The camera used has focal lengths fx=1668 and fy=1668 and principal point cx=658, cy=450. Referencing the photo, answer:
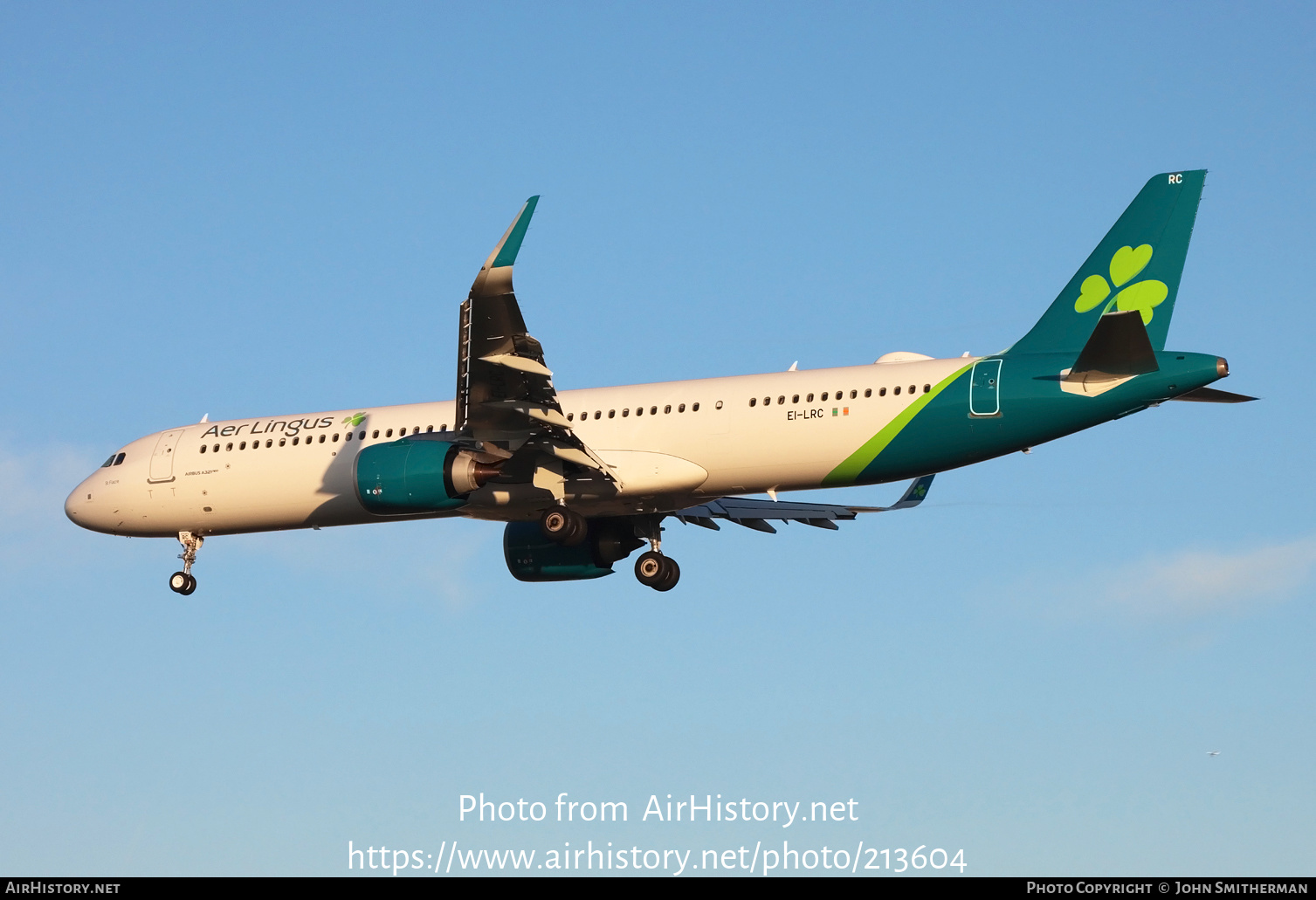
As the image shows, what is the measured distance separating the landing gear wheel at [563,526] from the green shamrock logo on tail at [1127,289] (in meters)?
9.70

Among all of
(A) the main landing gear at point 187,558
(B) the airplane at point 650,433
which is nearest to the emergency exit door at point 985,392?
(B) the airplane at point 650,433

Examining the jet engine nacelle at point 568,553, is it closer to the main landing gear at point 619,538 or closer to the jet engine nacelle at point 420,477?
the main landing gear at point 619,538

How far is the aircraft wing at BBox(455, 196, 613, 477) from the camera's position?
25.9 metres

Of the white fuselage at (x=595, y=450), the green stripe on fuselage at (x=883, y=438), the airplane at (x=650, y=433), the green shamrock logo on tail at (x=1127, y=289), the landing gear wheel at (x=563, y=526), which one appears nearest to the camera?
the airplane at (x=650, y=433)

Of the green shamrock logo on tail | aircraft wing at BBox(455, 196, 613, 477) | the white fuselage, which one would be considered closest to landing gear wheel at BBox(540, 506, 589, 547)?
the white fuselage

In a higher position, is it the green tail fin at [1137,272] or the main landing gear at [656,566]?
the green tail fin at [1137,272]

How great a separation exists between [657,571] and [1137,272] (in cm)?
1088

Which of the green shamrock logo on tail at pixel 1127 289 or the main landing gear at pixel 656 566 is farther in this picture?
the main landing gear at pixel 656 566

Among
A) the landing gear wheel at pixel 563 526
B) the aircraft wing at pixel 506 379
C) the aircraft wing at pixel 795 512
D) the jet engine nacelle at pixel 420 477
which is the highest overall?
the aircraft wing at pixel 795 512

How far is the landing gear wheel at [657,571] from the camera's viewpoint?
33125 mm

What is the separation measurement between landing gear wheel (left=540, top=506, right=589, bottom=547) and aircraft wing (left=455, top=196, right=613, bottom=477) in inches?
41.8

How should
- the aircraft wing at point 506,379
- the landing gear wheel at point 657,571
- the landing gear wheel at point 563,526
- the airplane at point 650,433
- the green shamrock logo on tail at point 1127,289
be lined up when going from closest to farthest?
the aircraft wing at point 506,379
the airplane at point 650,433
the green shamrock logo on tail at point 1127,289
the landing gear wheel at point 563,526
the landing gear wheel at point 657,571

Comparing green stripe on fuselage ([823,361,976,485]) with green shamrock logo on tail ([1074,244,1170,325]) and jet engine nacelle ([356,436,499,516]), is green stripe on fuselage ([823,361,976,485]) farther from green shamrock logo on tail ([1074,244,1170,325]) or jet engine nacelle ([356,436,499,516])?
jet engine nacelle ([356,436,499,516])

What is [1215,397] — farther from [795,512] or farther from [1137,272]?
[795,512]
